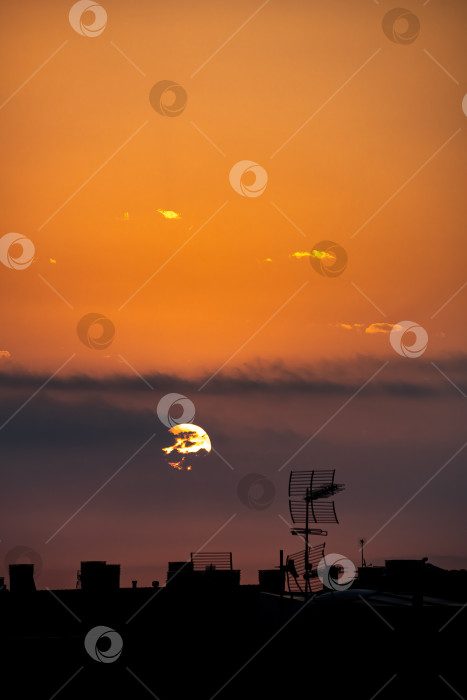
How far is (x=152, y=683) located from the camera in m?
35.1

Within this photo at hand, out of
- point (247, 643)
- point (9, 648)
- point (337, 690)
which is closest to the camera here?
point (337, 690)

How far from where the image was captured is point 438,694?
101ft

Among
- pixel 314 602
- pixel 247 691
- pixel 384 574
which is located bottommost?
pixel 247 691

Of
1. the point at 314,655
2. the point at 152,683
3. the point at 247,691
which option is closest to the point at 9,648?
the point at 152,683

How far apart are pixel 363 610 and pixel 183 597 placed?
58.7 feet

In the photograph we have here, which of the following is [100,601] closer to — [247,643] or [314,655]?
[247,643]

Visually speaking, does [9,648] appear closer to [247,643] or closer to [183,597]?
[247,643]

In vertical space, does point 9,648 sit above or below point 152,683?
above

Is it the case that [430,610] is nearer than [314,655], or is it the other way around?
[430,610]

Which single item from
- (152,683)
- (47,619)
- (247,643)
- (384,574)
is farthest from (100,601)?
(384,574)

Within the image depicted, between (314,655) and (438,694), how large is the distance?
5.71 meters

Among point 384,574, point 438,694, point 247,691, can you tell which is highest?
point 384,574

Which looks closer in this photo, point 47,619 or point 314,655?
point 314,655

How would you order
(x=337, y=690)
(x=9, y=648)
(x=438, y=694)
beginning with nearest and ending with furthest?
(x=438, y=694)
(x=337, y=690)
(x=9, y=648)
